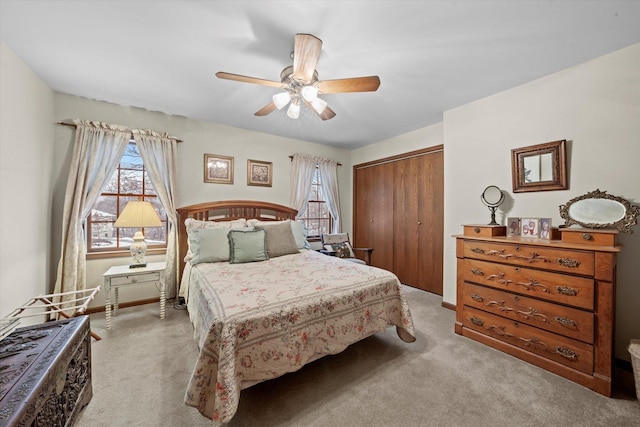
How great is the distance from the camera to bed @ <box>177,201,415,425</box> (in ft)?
4.56

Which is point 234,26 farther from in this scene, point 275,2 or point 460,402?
point 460,402

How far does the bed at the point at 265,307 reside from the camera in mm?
1389

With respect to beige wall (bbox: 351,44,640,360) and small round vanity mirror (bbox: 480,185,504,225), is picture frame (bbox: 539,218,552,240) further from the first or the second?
small round vanity mirror (bbox: 480,185,504,225)

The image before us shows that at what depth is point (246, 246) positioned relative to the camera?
2736mm

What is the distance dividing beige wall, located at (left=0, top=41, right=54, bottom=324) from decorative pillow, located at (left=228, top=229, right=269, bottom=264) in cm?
171

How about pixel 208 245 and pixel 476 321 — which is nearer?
pixel 476 321

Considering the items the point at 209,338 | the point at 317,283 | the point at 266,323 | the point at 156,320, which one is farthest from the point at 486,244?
the point at 156,320

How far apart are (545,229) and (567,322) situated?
84cm

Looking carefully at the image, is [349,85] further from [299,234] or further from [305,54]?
[299,234]

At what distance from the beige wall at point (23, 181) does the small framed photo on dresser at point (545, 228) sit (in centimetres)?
455

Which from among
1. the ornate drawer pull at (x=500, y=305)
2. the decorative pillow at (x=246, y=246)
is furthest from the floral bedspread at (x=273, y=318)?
the ornate drawer pull at (x=500, y=305)

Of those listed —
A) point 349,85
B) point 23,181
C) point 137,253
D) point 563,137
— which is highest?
point 349,85

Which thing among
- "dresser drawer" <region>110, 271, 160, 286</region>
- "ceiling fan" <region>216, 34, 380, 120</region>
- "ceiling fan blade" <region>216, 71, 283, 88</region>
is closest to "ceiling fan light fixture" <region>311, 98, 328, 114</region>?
"ceiling fan" <region>216, 34, 380, 120</region>

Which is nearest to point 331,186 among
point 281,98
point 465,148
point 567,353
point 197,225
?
point 465,148
